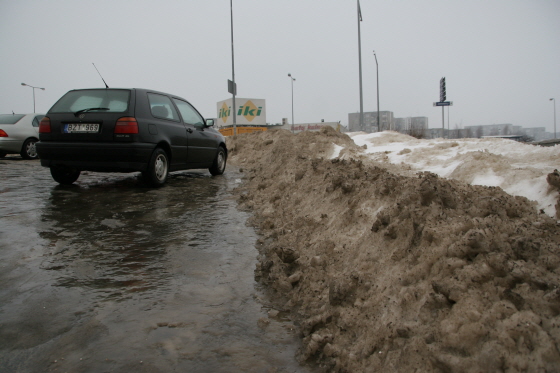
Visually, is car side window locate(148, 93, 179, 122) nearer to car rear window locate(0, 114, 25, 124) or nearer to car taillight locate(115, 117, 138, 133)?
car taillight locate(115, 117, 138, 133)

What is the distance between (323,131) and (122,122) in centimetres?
720

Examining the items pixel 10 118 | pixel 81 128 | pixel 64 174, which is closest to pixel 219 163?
pixel 64 174

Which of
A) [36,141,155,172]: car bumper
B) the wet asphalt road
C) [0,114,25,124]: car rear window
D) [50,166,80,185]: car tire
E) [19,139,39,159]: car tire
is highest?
[0,114,25,124]: car rear window

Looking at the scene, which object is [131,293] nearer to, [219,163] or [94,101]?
[94,101]

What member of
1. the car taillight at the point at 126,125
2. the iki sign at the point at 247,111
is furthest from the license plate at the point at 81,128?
the iki sign at the point at 247,111

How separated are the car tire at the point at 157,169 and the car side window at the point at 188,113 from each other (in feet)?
4.05

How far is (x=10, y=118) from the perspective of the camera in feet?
42.5

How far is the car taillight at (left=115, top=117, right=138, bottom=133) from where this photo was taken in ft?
21.6

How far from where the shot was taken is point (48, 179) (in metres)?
8.09

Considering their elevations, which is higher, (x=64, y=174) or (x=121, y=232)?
(x=64, y=174)

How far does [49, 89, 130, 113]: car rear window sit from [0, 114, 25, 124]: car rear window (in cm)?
741

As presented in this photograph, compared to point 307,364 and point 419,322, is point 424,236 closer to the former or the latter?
point 419,322

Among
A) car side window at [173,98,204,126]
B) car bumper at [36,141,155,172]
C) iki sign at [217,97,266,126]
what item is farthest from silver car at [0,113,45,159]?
iki sign at [217,97,266,126]

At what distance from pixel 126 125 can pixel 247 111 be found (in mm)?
40722
